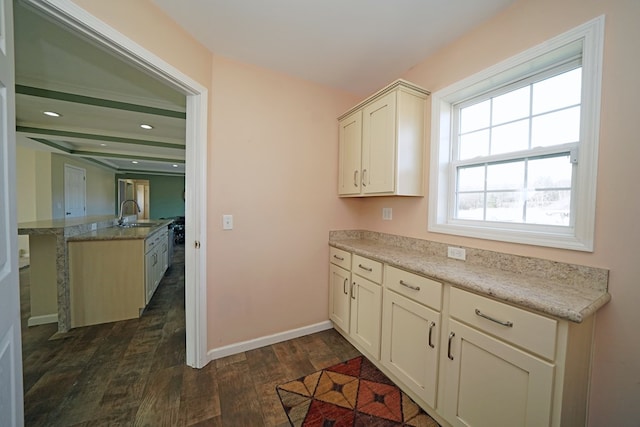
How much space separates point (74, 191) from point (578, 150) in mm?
8453

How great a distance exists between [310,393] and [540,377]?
1283mm

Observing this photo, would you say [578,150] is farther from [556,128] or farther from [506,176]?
[506,176]

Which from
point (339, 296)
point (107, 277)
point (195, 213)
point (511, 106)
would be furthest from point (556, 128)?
point (107, 277)

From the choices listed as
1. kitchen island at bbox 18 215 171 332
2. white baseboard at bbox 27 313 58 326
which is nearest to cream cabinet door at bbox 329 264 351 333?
kitchen island at bbox 18 215 171 332

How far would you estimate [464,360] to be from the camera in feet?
3.91

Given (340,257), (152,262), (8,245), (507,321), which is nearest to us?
(8,245)

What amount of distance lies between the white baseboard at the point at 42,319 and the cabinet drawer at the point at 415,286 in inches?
132

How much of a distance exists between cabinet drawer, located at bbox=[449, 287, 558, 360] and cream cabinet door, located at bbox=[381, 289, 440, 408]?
7.0 inches

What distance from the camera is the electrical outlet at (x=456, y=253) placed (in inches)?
63.2

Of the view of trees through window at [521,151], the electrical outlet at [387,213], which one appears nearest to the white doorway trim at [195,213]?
the electrical outlet at [387,213]

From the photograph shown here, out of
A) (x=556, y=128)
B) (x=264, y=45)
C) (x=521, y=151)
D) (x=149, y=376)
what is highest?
(x=264, y=45)

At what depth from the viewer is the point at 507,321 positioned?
1.02m

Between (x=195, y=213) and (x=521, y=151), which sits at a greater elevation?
(x=521, y=151)

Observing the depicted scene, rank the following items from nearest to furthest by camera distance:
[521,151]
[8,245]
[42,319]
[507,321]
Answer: [8,245] < [507,321] < [521,151] < [42,319]
